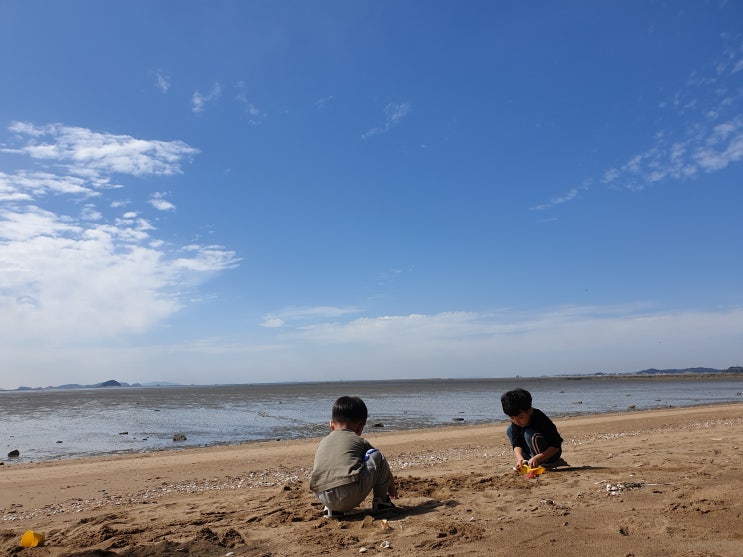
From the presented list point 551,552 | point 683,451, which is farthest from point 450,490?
point 683,451

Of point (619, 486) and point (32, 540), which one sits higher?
point (619, 486)

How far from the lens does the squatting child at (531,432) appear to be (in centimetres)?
658

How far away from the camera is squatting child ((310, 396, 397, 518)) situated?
493 centimetres

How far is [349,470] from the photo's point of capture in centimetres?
492

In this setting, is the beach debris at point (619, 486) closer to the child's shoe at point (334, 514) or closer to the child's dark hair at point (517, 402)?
the child's dark hair at point (517, 402)

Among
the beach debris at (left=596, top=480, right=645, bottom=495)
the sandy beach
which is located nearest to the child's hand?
the sandy beach

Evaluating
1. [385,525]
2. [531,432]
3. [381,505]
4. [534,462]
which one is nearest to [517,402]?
[531,432]

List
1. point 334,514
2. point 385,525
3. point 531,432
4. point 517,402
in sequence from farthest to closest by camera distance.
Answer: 1. point 531,432
2. point 517,402
3. point 334,514
4. point 385,525

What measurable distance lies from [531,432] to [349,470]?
9.72 feet

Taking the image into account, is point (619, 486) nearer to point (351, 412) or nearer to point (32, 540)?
point (351, 412)

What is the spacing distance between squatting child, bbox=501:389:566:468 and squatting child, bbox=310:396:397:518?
2121mm

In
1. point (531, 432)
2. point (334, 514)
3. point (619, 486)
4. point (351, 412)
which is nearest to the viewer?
point (334, 514)

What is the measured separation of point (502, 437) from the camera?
622 inches

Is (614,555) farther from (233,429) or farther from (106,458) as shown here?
(233,429)
